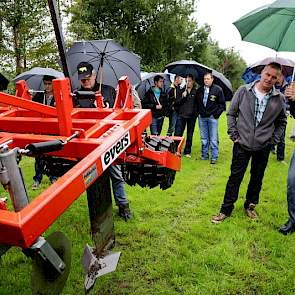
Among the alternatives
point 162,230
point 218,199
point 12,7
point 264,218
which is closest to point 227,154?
point 218,199

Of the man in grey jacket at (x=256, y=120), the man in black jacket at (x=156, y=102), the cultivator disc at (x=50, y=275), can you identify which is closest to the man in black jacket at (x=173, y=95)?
the man in black jacket at (x=156, y=102)

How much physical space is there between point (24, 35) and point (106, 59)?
1016 cm

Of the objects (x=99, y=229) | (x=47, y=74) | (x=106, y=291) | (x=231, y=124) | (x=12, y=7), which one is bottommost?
(x=106, y=291)

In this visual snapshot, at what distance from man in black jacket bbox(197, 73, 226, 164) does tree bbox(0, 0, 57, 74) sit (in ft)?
29.3

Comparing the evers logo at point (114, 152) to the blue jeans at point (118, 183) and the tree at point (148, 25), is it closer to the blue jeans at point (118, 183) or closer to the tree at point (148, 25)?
the blue jeans at point (118, 183)

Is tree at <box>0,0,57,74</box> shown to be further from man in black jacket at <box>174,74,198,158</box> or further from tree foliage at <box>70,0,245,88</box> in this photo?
man in black jacket at <box>174,74,198,158</box>

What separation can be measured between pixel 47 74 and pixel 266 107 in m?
3.40

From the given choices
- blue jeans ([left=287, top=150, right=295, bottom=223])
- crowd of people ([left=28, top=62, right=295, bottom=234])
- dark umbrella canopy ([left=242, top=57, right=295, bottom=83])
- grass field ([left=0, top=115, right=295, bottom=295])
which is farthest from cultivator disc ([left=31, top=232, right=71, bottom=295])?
dark umbrella canopy ([left=242, top=57, right=295, bottom=83])

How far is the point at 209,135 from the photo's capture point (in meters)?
8.63

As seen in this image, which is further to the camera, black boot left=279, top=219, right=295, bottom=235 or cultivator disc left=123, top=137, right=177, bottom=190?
black boot left=279, top=219, right=295, bottom=235

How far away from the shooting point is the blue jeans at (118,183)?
4.71m

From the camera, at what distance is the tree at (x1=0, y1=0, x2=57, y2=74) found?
46.8 ft

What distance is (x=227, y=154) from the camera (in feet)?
30.5

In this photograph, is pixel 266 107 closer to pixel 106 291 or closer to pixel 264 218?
pixel 264 218
